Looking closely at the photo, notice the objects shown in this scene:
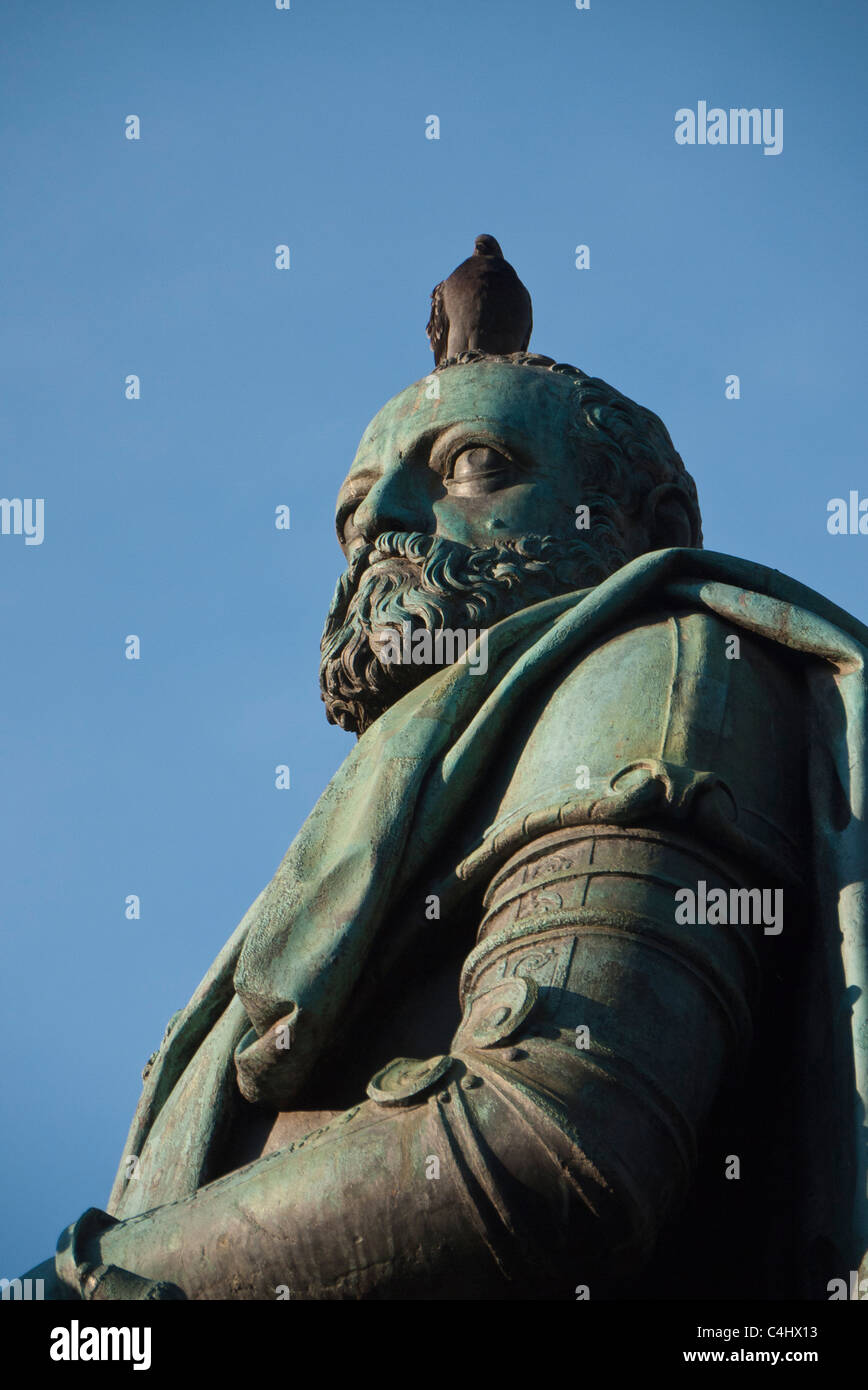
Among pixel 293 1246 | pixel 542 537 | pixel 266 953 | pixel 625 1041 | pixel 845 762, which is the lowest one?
pixel 293 1246

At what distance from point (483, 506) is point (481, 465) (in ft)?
0.79

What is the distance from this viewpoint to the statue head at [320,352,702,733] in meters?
9.51

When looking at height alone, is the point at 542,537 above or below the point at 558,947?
above

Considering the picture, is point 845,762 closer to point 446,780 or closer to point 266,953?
point 446,780

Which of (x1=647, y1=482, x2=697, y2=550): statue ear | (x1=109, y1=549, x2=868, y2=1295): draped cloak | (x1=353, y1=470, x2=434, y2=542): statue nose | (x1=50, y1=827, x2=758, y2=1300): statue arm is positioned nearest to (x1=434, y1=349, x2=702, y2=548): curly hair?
(x1=647, y1=482, x2=697, y2=550): statue ear

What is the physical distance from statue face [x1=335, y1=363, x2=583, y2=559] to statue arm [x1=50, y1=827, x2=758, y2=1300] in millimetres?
2545

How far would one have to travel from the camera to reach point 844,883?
24.9 feet

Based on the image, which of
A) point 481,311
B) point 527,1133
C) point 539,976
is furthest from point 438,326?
point 527,1133

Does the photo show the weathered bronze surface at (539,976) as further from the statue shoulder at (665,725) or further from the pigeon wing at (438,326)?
the pigeon wing at (438,326)

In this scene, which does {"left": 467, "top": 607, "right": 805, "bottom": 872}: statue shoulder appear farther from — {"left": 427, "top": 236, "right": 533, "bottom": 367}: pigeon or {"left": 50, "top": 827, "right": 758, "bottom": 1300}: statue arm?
{"left": 427, "top": 236, "right": 533, "bottom": 367}: pigeon

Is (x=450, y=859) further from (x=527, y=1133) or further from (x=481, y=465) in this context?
(x=481, y=465)

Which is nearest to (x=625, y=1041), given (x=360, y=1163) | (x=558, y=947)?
(x=558, y=947)

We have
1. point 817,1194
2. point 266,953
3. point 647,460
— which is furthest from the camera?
point 647,460

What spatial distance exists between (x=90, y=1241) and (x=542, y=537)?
3.74 m
